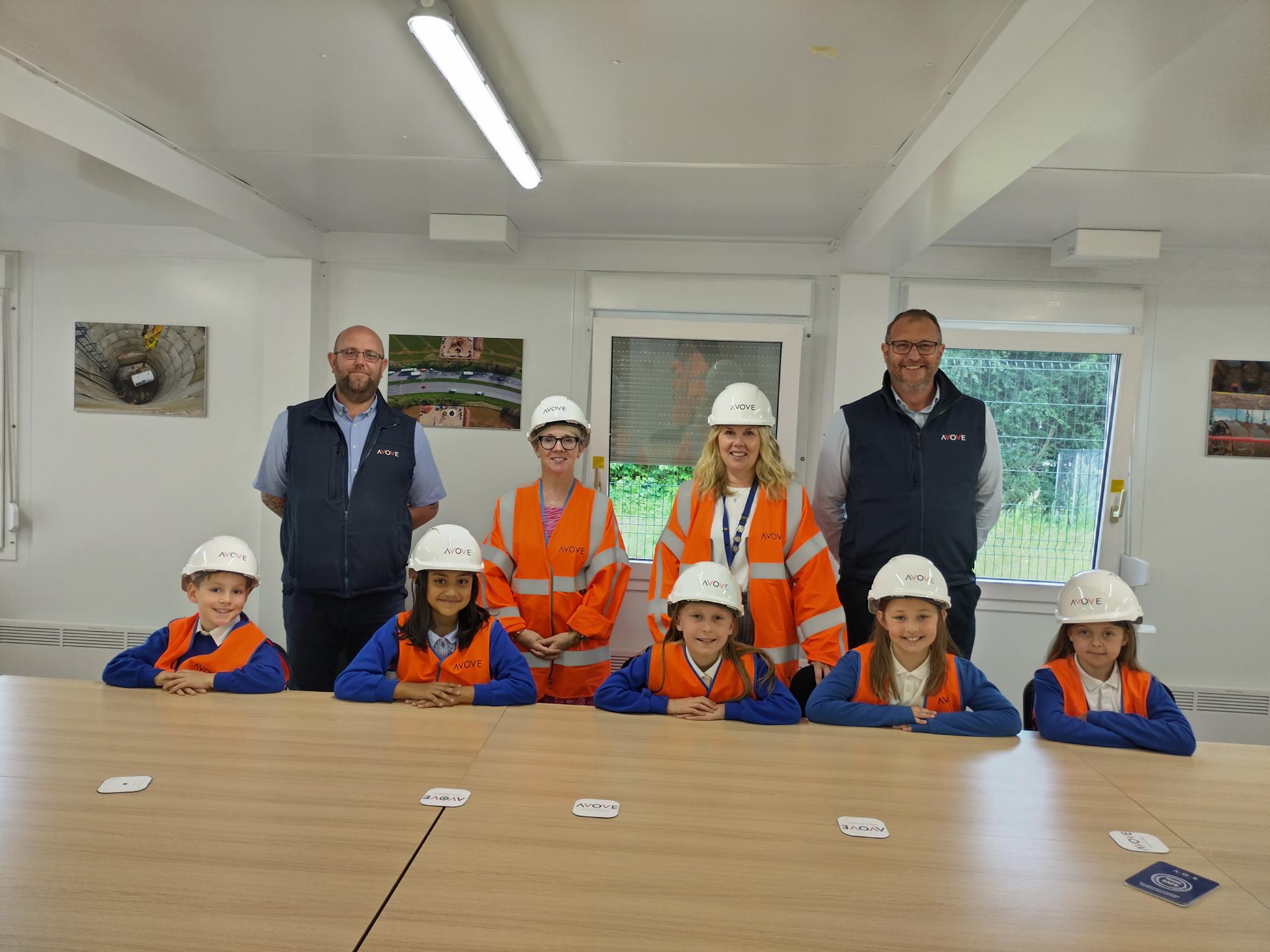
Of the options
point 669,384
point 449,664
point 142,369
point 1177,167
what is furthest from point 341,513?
point 1177,167

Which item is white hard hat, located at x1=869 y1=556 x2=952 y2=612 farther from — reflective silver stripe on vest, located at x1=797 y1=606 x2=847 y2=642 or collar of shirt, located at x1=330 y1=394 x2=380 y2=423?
collar of shirt, located at x1=330 y1=394 x2=380 y2=423

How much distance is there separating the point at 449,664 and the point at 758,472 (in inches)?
49.4

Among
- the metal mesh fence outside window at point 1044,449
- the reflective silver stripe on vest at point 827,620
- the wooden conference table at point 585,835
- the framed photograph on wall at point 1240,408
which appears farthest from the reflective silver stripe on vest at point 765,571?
the framed photograph on wall at point 1240,408

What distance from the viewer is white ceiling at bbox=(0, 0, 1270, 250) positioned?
2.22 meters

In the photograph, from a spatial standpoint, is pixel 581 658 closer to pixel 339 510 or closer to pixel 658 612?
pixel 658 612

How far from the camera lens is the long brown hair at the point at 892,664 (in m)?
2.48

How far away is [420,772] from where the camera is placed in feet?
6.28

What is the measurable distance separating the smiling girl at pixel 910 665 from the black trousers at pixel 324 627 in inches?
72.5

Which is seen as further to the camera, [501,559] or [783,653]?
[501,559]

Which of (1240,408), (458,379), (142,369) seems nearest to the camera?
(1240,408)

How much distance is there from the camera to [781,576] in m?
2.93

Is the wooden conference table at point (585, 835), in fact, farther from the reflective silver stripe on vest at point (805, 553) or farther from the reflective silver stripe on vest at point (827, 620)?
the reflective silver stripe on vest at point (805, 553)

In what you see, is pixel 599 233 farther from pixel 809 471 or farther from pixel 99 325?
pixel 99 325

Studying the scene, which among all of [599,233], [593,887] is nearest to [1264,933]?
[593,887]
